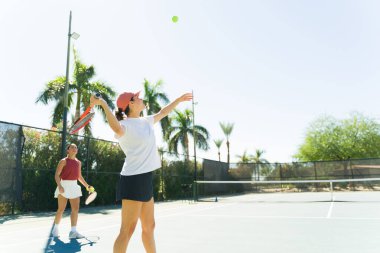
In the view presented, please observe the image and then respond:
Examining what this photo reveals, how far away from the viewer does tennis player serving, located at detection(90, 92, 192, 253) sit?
8.59ft

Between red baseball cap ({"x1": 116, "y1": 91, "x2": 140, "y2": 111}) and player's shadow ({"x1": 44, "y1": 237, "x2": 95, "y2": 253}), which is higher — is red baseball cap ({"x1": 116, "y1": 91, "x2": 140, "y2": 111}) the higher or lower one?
the higher one

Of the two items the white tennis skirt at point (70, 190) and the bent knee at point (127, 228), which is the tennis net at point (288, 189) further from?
the bent knee at point (127, 228)

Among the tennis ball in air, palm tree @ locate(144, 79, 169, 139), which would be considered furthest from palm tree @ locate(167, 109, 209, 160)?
the tennis ball in air

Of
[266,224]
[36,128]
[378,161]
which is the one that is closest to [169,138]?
[378,161]

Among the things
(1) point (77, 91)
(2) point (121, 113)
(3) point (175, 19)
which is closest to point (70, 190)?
(2) point (121, 113)

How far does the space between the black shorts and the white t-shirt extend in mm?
43

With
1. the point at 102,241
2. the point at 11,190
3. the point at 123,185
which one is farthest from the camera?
the point at 11,190

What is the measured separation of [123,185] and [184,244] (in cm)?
256

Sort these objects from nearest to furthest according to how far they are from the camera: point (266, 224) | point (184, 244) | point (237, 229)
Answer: point (184, 244)
point (237, 229)
point (266, 224)

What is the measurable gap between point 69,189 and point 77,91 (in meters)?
15.1

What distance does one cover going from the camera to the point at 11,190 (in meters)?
9.91

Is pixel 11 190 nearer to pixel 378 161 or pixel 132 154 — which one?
pixel 132 154

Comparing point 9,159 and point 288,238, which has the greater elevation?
point 9,159

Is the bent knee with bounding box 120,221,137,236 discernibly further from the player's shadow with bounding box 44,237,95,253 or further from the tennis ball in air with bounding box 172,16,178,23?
the tennis ball in air with bounding box 172,16,178,23
